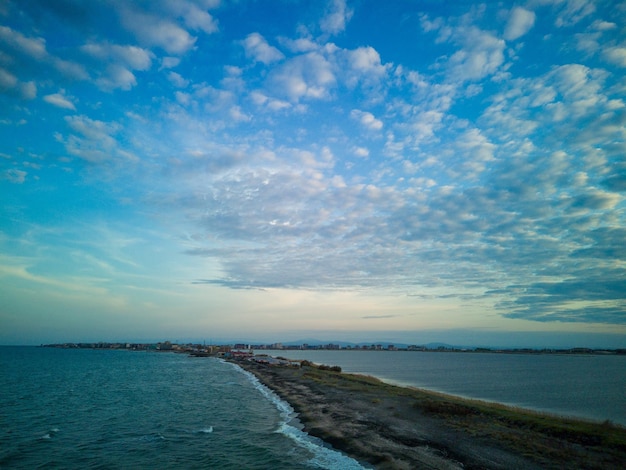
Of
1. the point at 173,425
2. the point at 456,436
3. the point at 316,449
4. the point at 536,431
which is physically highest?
the point at 536,431

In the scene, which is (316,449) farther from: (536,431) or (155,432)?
(536,431)

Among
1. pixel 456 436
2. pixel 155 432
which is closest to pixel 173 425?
pixel 155 432

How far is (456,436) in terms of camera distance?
28031 mm

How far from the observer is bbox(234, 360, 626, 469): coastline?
22.4 meters

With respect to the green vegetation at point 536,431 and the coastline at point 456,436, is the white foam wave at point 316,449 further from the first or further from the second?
the green vegetation at point 536,431

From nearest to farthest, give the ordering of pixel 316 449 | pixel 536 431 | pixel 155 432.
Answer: pixel 316 449
pixel 536 431
pixel 155 432

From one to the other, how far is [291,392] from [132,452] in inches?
1345

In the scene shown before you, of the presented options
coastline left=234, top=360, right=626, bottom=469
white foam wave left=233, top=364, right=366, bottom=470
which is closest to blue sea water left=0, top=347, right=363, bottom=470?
white foam wave left=233, top=364, right=366, bottom=470

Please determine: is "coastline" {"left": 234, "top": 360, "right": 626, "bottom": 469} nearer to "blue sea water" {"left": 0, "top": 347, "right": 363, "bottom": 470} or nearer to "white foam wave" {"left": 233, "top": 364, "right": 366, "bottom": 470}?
"white foam wave" {"left": 233, "top": 364, "right": 366, "bottom": 470}

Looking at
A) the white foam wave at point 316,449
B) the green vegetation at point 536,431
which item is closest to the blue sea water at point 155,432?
the white foam wave at point 316,449

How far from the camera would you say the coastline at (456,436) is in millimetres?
22375

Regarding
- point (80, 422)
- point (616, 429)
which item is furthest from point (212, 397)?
point (616, 429)

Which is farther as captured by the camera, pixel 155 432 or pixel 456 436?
pixel 155 432

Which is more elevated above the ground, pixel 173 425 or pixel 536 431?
pixel 536 431
